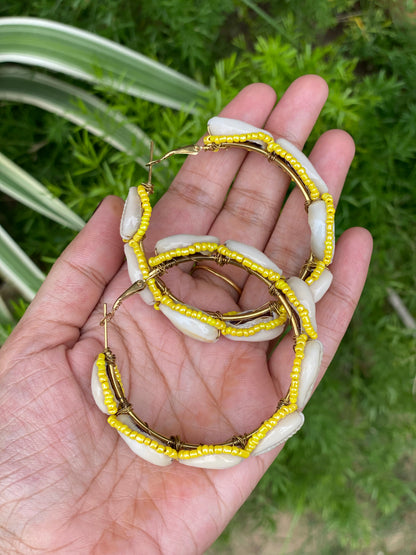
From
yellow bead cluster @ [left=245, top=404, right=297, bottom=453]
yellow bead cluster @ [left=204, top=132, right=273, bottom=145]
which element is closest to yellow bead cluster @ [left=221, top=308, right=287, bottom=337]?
yellow bead cluster @ [left=245, top=404, right=297, bottom=453]

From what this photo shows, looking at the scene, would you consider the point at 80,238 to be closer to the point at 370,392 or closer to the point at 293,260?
the point at 293,260

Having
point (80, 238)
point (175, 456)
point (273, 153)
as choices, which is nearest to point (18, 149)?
point (80, 238)

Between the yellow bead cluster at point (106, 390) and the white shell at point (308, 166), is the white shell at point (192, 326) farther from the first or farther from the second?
the white shell at point (308, 166)

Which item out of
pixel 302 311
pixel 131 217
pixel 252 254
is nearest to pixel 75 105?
pixel 131 217

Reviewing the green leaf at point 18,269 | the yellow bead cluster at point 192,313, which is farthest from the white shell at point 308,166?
the green leaf at point 18,269

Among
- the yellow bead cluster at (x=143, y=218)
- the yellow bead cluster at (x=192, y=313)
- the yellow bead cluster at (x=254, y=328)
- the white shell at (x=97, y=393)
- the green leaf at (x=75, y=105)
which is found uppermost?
the green leaf at (x=75, y=105)
